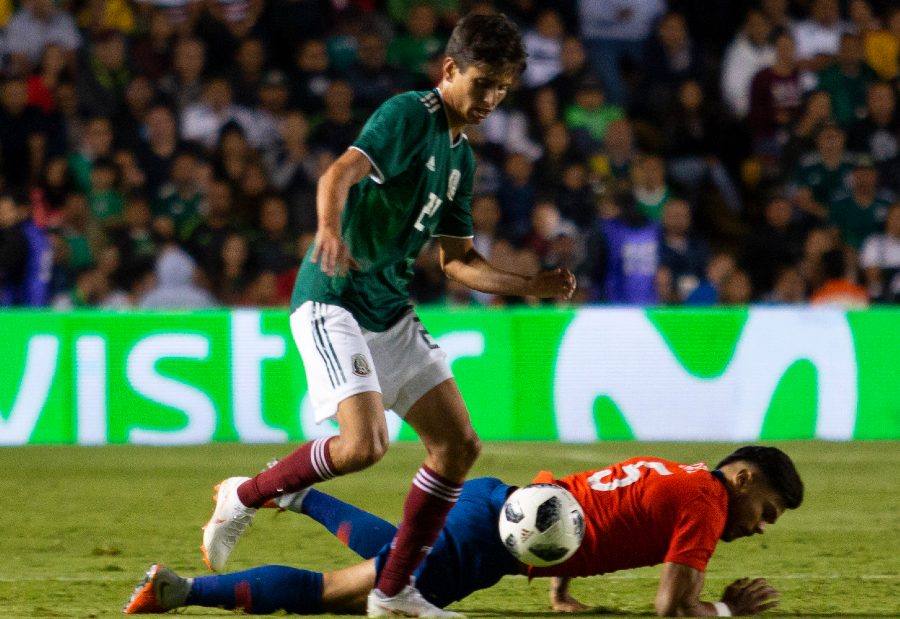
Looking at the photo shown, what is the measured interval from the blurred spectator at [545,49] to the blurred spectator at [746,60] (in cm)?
162

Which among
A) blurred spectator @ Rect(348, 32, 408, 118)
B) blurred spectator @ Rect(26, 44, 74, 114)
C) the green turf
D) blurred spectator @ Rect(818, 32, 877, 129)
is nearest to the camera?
the green turf

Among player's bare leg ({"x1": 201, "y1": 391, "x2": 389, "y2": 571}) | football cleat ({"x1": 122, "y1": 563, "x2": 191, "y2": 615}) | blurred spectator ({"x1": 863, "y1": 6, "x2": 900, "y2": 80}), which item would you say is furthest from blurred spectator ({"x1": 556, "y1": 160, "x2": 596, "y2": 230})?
football cleat ({"x1": 122, "y1": 563, "x2": 191, "y2": 615})

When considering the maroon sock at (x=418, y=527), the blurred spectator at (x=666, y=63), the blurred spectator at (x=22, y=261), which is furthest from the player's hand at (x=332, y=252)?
the blurred spectator at (x=666, y=63)

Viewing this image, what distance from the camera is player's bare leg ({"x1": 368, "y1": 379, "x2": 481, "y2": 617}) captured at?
4.81 metres

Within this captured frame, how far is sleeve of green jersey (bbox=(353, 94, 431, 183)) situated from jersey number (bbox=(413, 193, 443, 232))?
0.20 metres

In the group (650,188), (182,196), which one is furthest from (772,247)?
(182,196)

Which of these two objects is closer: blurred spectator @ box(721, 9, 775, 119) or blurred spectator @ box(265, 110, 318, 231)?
blurred spectator @ box(265, 110, 318, 231)

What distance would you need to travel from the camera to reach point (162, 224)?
11711mm

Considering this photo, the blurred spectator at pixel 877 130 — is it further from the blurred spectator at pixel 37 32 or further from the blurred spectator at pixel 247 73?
the blurred spectator at pixel 37 32

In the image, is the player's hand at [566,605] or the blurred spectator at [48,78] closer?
the player's hand at [566,605]

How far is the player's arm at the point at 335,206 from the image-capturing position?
439cm

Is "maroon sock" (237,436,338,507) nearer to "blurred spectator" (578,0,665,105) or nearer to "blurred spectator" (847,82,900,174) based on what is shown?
"blurred spectator" (847,82,900,174)

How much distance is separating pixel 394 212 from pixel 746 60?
31.7 ft

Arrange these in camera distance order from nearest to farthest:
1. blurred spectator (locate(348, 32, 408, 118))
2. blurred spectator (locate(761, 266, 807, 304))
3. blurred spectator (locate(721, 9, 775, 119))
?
blurred spectator (locate(761, 266, 807, 304)), blurred spectator (locate(348, 32, 408, 118)), blurred spectator (locate(721, 9, 775, 119))
